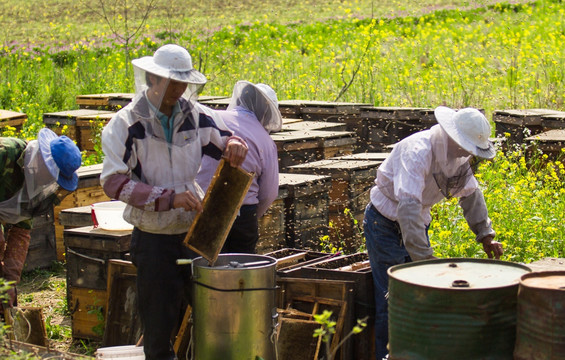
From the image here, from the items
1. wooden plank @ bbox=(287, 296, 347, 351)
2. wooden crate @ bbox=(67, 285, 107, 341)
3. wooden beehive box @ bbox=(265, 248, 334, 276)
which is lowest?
wooden crate @ bbox=(67, 285, 107, 341)

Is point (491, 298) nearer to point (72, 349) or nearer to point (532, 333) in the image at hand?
point (532, 333)

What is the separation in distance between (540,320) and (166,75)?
2.15m

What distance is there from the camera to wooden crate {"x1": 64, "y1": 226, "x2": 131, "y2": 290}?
6.10 meters

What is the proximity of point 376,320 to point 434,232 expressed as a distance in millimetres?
2233

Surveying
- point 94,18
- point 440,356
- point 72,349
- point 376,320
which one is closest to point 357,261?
point 376,320

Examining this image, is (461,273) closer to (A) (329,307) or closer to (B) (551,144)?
(A) (329,307)

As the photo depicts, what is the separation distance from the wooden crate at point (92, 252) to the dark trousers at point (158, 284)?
1.51 m

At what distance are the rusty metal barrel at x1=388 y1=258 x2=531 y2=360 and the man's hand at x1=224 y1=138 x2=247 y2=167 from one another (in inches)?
47.4

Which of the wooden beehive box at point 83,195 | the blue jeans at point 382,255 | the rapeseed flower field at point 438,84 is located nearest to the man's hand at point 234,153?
the blue jeans at point 382,255

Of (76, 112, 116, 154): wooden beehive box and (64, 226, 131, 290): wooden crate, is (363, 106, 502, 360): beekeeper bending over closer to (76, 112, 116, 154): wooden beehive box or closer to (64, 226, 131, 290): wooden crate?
(64, 226, 131, 290): wooden crate

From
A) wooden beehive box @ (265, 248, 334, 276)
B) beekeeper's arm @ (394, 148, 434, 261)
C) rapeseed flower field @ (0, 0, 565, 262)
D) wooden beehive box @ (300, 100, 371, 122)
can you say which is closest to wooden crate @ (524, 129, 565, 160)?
rapeseed flower field @ (0, 0, 565, 262)

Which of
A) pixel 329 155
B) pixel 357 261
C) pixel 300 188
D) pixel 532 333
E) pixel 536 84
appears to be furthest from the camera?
pixel 536 84

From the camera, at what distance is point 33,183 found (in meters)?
5.11

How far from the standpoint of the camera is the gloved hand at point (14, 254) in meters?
5.23
